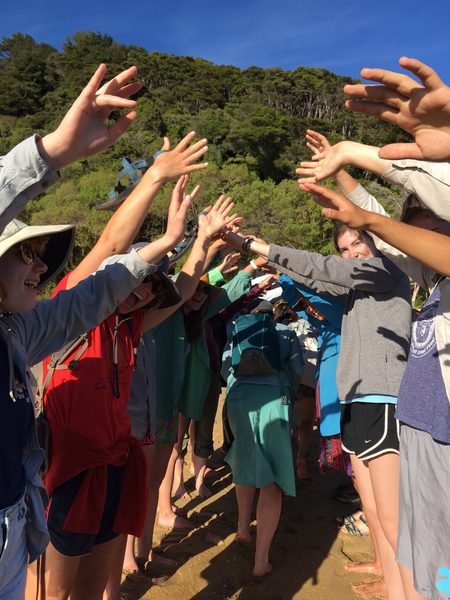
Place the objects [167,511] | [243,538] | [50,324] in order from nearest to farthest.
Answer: [50,324] → [243,538] → [167,511]

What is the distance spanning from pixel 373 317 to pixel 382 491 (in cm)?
86

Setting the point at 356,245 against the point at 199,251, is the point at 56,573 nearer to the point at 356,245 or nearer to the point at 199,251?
the point at 199,251

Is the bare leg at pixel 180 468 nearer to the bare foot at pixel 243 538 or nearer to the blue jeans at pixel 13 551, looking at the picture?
the bare foot at pixel 243 538

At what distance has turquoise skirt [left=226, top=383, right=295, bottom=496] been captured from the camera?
318 cm

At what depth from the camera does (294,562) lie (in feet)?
10.9

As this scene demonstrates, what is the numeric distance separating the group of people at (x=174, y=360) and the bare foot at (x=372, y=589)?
24.0 inches

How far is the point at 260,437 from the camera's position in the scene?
10.8 feet

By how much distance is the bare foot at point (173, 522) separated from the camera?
3762 mm

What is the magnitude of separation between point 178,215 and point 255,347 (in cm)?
155

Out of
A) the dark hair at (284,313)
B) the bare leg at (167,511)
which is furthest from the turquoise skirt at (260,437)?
the dark hair at (284,313)

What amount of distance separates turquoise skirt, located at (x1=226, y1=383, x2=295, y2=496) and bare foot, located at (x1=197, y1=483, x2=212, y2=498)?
1.20 m

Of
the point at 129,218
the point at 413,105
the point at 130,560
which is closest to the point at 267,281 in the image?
the point at 130,560

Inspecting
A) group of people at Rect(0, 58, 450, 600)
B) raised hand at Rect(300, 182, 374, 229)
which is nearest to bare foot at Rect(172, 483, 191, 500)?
group of people at Rect(0, 58, 450, 600)

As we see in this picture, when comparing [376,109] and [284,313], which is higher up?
[376,109]
